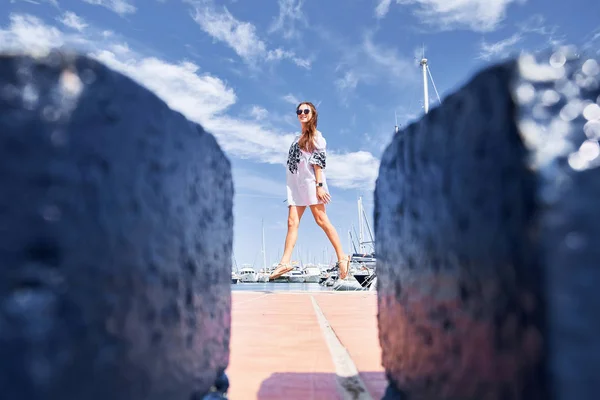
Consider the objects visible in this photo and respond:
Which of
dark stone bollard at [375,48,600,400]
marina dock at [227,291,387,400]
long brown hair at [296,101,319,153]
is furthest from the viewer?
long brown hair at [296,101,319,153]

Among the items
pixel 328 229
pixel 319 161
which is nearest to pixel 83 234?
pixel 319 161

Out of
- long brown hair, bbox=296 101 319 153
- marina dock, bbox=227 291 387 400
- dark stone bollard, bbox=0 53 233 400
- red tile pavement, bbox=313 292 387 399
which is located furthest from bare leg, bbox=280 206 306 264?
dark stone bollard, bbox=0 53 233 400

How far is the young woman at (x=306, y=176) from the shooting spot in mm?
3387

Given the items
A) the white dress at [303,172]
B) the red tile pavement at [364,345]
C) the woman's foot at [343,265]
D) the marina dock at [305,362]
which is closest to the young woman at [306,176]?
the white dress at [303,172]

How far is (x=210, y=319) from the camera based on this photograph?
2.58 feet

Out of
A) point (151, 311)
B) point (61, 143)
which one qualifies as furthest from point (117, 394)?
point (61, 143)

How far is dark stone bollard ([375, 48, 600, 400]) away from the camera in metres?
0.33

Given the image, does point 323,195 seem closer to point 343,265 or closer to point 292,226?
point 292,226

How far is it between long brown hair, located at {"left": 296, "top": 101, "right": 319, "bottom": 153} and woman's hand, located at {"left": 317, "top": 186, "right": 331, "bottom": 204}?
31 centimetres

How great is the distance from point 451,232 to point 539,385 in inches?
7.7

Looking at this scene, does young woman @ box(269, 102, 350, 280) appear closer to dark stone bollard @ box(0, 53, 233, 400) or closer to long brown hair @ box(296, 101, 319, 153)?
long brown hair @ box(296, 101, 319, 153)

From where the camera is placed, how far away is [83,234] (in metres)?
0.41

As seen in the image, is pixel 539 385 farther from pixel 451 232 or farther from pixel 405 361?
pixel 405 361

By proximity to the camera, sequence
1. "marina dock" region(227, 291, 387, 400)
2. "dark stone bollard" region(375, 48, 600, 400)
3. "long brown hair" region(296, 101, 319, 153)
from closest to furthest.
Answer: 1. "dark stone bollard" region(375, 48, 600, 400)
2. "marina dock" region(227, 291, 387, 400)
3. "long brown hair" region(296, 101, 319, 153)
